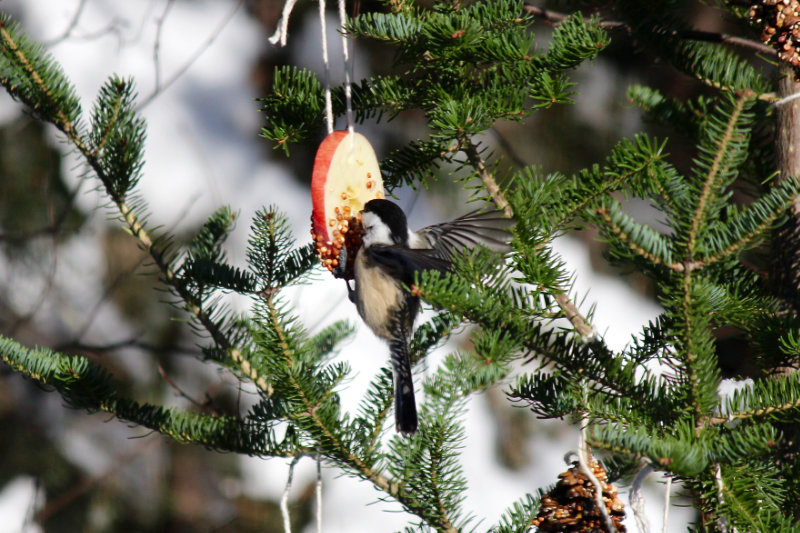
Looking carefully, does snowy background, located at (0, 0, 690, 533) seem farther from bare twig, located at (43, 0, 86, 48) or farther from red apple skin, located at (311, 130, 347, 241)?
red apple skin, located at (311, 130, 347, 241)

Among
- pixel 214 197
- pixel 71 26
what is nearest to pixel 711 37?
pixel 214 197

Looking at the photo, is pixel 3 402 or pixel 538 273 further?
pixel 3 402

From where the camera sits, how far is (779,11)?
85 cm

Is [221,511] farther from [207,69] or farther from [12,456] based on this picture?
[207,69]

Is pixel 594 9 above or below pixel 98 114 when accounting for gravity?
above

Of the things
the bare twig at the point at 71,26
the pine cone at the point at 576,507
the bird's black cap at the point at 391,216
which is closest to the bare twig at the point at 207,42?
the bare twig at the point at 71,26

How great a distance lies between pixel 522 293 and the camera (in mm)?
759

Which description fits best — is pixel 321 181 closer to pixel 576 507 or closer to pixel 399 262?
pixel 399 262

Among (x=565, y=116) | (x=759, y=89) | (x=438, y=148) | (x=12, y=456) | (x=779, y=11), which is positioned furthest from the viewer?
(x=565, y=116)

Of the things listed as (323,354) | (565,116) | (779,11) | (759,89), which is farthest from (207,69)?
(759,89)

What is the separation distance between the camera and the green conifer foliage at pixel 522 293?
0.66 m

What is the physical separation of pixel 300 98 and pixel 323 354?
444mm

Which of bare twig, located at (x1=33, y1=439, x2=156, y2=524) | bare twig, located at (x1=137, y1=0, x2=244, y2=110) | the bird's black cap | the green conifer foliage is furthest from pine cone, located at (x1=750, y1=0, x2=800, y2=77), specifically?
bare twig, located at (x1=33, y1=439, x2=156, y2=524)

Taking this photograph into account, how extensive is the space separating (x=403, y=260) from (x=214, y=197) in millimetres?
1030
